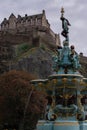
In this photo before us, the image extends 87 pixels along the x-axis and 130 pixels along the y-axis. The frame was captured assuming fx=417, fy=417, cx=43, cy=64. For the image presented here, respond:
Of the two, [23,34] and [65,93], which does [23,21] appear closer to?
[23,34]

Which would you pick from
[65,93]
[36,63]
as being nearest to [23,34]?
[36,63]

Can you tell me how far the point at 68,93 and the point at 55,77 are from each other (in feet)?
4.83

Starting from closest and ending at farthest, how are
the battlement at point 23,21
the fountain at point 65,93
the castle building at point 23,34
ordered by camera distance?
the fountain at point 65,93, the castle building at point 23,34, the battlement at point 23,21

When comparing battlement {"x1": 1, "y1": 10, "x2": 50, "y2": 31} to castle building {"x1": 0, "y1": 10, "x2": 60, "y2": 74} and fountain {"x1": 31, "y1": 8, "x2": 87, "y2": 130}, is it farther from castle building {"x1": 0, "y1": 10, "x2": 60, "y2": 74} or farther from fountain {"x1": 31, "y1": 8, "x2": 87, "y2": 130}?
fountain {"x1": 31, "y1": 8, "x2": 87, "y2": 130}

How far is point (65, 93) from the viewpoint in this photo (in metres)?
23.7

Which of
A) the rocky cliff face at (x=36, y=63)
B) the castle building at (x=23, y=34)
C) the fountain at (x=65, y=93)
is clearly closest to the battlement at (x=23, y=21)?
the castle building at (x=23, y=34)

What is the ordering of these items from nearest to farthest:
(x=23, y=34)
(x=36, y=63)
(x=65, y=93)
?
(x=65, y=93), (x=36, y=63), (x=23, y=34)

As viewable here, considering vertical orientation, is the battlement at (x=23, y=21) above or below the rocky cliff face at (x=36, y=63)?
above

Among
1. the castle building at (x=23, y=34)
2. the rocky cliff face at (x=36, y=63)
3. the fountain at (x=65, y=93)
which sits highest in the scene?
the castle building at (x=23, y=34)

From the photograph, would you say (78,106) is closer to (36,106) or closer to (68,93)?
(68,93)

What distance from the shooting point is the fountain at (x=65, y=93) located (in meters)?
22.7

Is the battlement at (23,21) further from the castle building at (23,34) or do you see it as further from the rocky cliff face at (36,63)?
the rocky cliff face at (36,63)

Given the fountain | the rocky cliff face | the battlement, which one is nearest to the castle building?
the battlement

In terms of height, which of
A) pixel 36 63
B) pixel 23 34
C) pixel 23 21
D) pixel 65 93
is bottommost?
pixel 65 93
